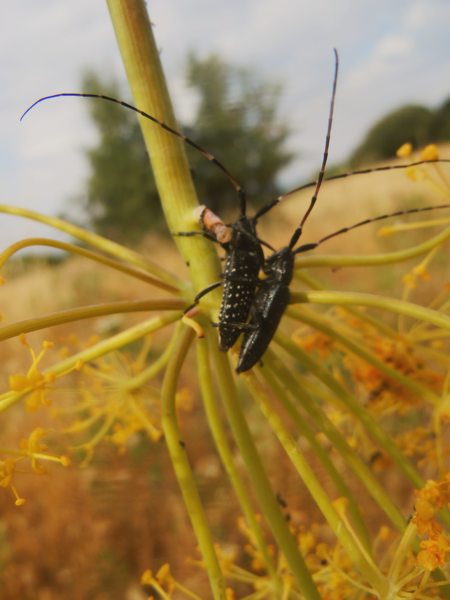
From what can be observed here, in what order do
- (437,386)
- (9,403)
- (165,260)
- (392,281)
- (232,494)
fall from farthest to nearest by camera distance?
(165,260) → (392,281) → (232,494) → (437,386) → (9,403)

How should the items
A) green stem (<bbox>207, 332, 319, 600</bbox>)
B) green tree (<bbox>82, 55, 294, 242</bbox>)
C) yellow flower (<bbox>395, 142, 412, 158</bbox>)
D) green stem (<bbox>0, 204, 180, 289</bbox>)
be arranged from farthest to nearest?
green tree (<bbox>82, 55, 294, 242</bbox>)
yellow flower (<bbox>395, 142, 412, 158</bbox>)
green stem (<bbox>0, 204, 180, 289</bbox>)
green stem (<bbox>207, 332, 319, 600</bbox>)

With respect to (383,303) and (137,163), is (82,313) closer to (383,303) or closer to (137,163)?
(383,303)

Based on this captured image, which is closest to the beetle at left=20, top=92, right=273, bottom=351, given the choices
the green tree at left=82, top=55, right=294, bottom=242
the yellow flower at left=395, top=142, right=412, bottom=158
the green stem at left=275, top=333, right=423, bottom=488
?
the green stem at left=275, top=333, right=423, bottom=488

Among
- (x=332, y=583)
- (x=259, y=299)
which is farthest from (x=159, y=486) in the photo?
(x=259, y=299)

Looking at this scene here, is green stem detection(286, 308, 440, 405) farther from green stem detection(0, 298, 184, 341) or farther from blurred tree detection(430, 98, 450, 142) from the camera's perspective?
blurred tree detection(430, 98, 450, 142)

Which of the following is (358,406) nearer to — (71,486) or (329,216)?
(71,486)

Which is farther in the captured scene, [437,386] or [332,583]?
[437,386]

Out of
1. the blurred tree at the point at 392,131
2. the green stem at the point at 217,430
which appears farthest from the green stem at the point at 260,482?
the blurred tree at the point at 392,131

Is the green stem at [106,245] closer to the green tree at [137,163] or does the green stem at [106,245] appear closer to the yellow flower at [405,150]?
the yellow flower at [405,150]
